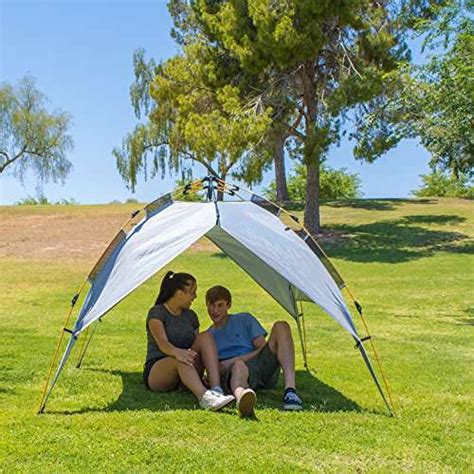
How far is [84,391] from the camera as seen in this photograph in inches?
215

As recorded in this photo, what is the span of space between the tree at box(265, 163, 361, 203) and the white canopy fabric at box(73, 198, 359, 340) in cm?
3881

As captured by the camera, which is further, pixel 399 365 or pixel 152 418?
pixel 399 365

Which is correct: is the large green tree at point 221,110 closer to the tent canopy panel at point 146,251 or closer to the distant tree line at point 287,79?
the distant tree line at point 287,79

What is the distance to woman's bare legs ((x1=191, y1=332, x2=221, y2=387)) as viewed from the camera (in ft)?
16.4

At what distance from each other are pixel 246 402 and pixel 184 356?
2.25ft

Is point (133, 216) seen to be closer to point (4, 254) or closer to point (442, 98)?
point (442, 98)

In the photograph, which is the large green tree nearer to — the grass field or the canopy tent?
the grass field

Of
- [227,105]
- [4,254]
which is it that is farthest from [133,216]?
[4,254]

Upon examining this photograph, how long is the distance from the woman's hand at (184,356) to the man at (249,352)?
0.87 ft

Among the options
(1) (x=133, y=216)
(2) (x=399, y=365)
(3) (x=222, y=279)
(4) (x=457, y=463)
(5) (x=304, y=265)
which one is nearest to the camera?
(4) (x=457, y=463)

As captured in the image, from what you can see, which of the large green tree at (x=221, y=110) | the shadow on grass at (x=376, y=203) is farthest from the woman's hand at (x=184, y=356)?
the shadow on grass at (x=376, y=203)

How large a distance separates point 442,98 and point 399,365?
5.08 metres

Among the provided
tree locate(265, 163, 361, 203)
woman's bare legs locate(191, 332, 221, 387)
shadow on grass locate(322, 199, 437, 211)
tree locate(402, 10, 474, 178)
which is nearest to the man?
woman's bare legs locate(191, 332, 221, 387)

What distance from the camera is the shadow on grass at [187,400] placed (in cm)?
493
